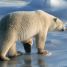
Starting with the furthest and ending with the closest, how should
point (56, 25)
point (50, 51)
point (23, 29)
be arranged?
point (56, 25), point (50, 51), point (23, 29)

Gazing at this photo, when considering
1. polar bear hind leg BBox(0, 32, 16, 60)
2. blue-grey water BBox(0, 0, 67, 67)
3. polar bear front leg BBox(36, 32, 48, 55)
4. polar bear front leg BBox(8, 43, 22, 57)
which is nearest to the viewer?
blue-grey water BBox(0, 0, 67, 67)

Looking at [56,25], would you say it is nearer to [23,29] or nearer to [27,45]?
[27,45]

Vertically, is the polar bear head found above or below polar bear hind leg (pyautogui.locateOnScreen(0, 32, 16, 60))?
above

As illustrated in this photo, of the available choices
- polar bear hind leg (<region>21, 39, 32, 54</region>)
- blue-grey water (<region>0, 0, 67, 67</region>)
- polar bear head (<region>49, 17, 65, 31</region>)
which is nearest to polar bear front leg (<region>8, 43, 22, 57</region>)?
blue-grey water (<region>0, 0, 67, 67</region>)

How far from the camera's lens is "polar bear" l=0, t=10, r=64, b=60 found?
937cm

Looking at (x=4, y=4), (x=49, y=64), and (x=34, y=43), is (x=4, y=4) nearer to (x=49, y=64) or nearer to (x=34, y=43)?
(x=34, y=43)

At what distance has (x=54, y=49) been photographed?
10.3m

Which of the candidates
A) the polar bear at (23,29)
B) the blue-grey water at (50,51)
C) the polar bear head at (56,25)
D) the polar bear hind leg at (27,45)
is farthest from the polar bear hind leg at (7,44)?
the polar bear head at (56,25)

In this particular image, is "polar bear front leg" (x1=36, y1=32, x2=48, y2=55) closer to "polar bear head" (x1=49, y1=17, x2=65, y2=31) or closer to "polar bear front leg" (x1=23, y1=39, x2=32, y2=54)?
"polar bear front leg" (x1=23, y1=39, x2=32, y2=54)

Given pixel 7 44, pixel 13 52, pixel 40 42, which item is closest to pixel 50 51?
pixel 40 42

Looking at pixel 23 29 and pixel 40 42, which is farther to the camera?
pixel 40 42

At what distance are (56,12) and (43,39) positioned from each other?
15.8 feet

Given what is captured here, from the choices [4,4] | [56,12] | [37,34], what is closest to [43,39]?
[37,34]

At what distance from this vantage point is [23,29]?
9.62m
